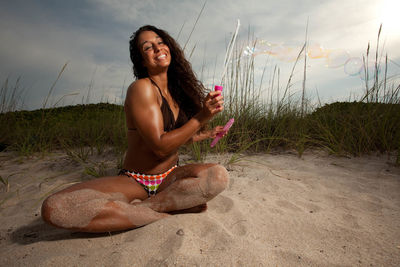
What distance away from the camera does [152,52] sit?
1.64m

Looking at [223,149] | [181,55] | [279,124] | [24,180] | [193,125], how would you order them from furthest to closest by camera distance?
[279,124] < [223,149] < [24,180] < [181,55] < [193,125]

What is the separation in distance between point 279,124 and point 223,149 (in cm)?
92

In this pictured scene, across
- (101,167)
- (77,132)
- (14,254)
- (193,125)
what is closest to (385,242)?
(193,125)

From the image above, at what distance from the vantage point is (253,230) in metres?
1.41

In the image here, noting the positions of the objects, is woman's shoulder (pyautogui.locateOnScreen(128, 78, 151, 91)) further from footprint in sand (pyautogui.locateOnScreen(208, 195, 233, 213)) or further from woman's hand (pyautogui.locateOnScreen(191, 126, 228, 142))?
footprint in sand (pyautogui.locateOnScreen(208, 195, 233, 213))

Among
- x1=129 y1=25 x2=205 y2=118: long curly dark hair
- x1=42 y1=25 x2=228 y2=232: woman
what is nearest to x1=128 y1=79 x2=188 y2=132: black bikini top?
x1=42 y1=25 x2=228 y2=232: woman

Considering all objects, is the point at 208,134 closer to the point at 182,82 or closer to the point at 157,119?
the point at 182,82

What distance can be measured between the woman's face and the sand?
96cm

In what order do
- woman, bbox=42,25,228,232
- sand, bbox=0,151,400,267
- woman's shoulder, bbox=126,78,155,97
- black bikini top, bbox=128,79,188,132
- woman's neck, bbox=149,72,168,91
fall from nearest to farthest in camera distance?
sand, bbox=0,151,400,267 < woman, bbox=42,25,228,232 < woman's shoulder, bbox=126,78,155,97 < black bikini top, bbox=128,79,188,132 < woman's neck, bbox=149,72,168,91

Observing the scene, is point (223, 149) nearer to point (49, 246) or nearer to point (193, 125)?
point (193, 125)

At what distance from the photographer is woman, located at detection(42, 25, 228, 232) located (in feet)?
4.43

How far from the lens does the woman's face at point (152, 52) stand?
1.63 meters

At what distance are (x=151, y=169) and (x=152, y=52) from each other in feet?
2.49

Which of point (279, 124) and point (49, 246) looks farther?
point (279, 124)
